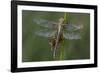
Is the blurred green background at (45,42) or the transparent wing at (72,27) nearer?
the blurred green background at (45,42)

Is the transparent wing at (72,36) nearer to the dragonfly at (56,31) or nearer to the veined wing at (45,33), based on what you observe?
the dragonfly at (56,31)

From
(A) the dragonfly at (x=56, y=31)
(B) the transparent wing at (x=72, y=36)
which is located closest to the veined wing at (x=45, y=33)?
(A) the dragonfly at (x=56, y=31)

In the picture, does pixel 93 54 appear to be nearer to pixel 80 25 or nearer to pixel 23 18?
pixel 80 25

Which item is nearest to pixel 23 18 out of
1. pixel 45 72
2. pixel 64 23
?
pixel 64 23

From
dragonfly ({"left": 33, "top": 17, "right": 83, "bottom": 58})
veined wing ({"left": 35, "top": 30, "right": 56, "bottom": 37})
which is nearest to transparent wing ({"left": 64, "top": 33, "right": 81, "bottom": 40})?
dragonfly ({"left": 33, "top": 17, "right": 83, "bottom": 58})

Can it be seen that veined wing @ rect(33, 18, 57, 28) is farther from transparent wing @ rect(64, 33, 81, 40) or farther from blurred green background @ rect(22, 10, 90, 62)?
transparent wing @ rect(64, 33, 81, 40)

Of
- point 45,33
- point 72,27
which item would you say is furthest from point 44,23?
point 72,27
